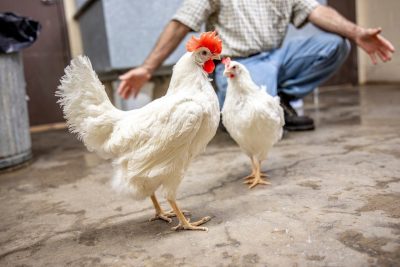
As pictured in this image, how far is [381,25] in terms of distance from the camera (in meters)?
6.17

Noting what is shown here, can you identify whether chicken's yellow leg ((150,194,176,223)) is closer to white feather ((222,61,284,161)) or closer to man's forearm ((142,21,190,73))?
white feather ((222,61,284,161))

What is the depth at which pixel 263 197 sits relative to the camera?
1872mm

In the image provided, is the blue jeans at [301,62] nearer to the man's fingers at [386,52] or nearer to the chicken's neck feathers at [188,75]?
the man's fingers at [386,52]

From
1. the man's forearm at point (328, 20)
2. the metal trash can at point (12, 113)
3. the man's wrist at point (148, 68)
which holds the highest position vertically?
the man's forearm at point (328, 20)

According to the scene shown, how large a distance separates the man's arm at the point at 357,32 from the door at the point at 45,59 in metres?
3.02

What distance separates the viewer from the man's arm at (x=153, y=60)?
7.94 ft

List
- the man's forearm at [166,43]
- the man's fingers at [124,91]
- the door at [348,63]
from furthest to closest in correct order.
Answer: the door at [348,63], the man's forearm at [166,43], the man's fingers at [124,91]

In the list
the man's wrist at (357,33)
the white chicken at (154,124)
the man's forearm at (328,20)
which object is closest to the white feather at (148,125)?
the white chicken at (154,124)

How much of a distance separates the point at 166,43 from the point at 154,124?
4.68 feet

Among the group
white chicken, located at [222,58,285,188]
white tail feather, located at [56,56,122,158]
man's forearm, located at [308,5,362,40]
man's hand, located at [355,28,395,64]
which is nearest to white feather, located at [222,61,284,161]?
white chicken, located at [222,58,285,188]

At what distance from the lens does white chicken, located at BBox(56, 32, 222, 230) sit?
1.50m

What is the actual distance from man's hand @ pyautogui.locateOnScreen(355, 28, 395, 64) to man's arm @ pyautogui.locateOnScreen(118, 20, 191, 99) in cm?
121

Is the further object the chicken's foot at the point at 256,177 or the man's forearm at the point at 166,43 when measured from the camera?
the man's forearm at the point at 166,43

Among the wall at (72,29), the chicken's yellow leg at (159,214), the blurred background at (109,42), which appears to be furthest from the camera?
the wall at (72,29)
